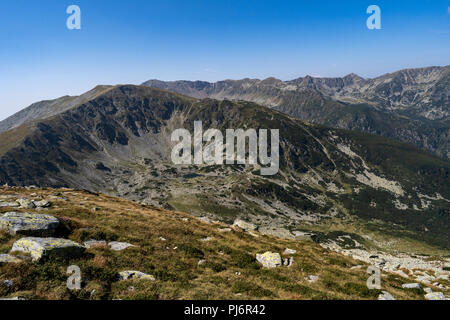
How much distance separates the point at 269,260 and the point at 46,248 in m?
18.3

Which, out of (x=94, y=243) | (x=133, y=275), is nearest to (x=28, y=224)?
(x=94, y=243)

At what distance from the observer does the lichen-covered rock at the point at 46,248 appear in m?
15.6

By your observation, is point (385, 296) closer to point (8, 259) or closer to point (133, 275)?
point (133, 275)

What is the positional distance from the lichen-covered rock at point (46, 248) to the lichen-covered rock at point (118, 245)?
3425 mm

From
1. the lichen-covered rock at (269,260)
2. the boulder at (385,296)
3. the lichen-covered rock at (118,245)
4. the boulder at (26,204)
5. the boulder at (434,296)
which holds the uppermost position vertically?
the boulder at (26,204)

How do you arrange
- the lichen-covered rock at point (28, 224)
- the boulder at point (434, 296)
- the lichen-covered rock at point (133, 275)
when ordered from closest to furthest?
the lichen-covered rock at point (133, 275) < the boulder at point (434, 296) < the lichen-covered rock at point (28, 224)

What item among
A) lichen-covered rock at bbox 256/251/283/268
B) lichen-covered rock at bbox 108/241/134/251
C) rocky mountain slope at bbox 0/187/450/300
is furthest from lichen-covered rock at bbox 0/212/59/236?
lichen-covered rock at bbox 256/251/283/268

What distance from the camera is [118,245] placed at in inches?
850

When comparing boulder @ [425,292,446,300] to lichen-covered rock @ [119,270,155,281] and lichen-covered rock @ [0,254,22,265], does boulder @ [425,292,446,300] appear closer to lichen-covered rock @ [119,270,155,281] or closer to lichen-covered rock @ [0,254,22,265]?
lichen-covered rock @ [119,270,155,281]

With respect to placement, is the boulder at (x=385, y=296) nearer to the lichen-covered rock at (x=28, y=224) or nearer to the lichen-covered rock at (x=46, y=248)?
the lichen-covered rock at (x=46, y=248)

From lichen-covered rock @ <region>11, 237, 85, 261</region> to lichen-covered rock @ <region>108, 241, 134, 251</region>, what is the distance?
343 cm

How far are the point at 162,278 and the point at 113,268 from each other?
358 centimetres

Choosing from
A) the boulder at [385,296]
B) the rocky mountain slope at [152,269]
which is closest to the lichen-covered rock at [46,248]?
the rocky mountain slope at [152,269]
